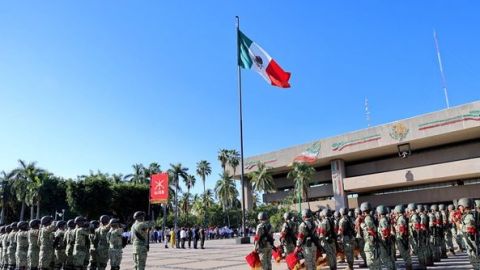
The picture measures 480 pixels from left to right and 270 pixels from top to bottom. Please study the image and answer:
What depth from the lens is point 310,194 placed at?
58.1 meters

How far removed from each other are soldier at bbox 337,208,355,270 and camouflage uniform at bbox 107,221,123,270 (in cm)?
643

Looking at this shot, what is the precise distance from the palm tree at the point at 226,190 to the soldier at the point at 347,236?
55.8 meters

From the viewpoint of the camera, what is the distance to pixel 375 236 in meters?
9.90

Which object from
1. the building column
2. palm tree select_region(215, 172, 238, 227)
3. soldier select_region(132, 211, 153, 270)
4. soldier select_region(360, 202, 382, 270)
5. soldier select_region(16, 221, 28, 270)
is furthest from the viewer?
palm tree select_region(215, 172, 238, 227)

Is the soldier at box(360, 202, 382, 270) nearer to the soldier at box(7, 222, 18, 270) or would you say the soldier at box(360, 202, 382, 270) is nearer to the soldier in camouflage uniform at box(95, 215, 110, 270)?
the soldier in camouflage uniform at box(95, 215, 110, 270)

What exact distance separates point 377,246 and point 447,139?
3823cm

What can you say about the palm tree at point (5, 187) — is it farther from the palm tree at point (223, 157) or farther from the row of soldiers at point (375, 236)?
the row of soldiers at point (375, 236)

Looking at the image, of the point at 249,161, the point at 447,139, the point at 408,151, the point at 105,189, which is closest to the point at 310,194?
the point at 249,161

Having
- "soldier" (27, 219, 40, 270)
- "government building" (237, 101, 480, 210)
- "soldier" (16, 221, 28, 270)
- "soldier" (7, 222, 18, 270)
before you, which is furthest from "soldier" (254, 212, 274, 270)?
"government building" (237, 101, 480, 210)

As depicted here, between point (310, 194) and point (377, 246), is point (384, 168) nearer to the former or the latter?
point (310, 194)

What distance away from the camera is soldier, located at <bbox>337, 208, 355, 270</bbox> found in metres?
11.7

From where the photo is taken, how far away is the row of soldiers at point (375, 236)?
9.83m

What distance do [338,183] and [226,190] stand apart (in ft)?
72.8

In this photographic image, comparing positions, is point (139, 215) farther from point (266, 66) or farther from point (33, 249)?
point (266, 66)
